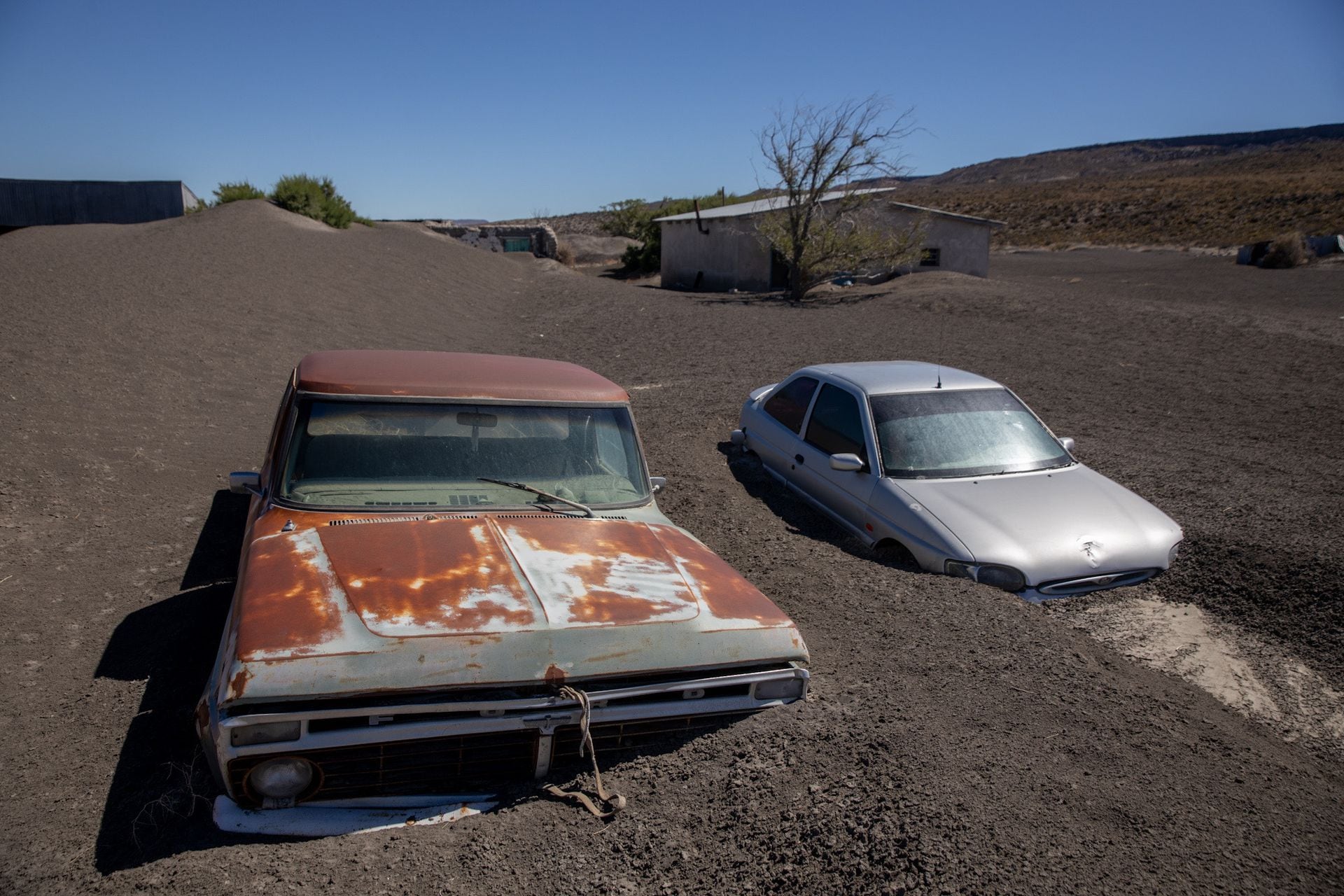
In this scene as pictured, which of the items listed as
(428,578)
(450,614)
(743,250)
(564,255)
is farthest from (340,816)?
(564,255)

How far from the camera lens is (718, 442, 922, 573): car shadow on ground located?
18.7 ft

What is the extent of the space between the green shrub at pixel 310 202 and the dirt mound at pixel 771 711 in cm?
1439

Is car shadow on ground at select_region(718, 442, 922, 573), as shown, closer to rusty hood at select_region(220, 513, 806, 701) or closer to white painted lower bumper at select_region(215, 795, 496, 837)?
rusty hood at select_region(220, 513, 806, 701)

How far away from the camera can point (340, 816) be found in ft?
8.82

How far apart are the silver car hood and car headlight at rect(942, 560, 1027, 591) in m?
0.04

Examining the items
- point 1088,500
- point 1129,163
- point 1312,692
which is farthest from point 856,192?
point 1129,163

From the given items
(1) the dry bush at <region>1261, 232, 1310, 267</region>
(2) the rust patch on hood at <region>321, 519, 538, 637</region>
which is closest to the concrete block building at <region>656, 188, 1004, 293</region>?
(1) the dry bush at <region>1261, 232, 1310, 267</region>

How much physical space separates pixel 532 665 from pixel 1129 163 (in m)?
149

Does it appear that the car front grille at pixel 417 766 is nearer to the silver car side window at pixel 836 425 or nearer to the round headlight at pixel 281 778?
the round headlight at pixel 281 778

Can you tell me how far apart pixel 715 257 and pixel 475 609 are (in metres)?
29.8

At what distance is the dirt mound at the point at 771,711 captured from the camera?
2.62 m

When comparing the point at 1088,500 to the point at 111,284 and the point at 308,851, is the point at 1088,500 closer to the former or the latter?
the point at 308,851

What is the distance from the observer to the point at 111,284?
43.4ft

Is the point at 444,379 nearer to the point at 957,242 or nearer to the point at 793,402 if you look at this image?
the point at 793,402
